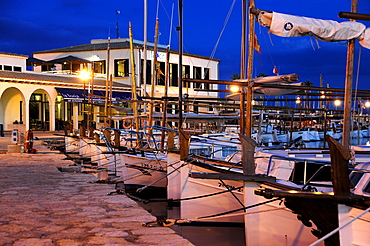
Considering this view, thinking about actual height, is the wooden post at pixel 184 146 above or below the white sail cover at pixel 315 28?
below

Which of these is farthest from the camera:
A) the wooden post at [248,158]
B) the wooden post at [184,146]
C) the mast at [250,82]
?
the mast at [250,82]

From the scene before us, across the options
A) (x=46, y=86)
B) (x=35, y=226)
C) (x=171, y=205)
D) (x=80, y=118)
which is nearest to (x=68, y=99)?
(x=46, y=86)

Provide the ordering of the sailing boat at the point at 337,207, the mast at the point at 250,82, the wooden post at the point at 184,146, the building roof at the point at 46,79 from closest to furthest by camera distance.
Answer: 1. the sailing boat at the point at 337,207
2. the wooden post at the point at 184,146
3. the mast at the point at 250,82
4. the building roof at the point at 46,79

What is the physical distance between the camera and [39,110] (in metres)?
41.8

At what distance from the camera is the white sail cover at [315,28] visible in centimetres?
940

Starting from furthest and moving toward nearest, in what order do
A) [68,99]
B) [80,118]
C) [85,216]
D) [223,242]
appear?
[80,118], [68,99], [223,242], [85,216]

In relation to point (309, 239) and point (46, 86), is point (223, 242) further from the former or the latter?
point (46, 86)

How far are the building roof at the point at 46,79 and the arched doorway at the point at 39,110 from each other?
2.19 m

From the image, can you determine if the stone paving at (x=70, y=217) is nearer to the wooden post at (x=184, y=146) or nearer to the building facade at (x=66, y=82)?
the wooden post at (x=184, y=146)

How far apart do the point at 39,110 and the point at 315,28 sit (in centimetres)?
3610

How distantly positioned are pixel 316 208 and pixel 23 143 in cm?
2150

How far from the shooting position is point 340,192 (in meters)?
5.73

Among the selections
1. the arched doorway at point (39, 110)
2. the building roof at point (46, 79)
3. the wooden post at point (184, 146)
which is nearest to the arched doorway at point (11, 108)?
the arched doorway at point (39, 110)

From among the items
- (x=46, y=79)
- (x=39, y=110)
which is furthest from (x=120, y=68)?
(x=46, y=79)
